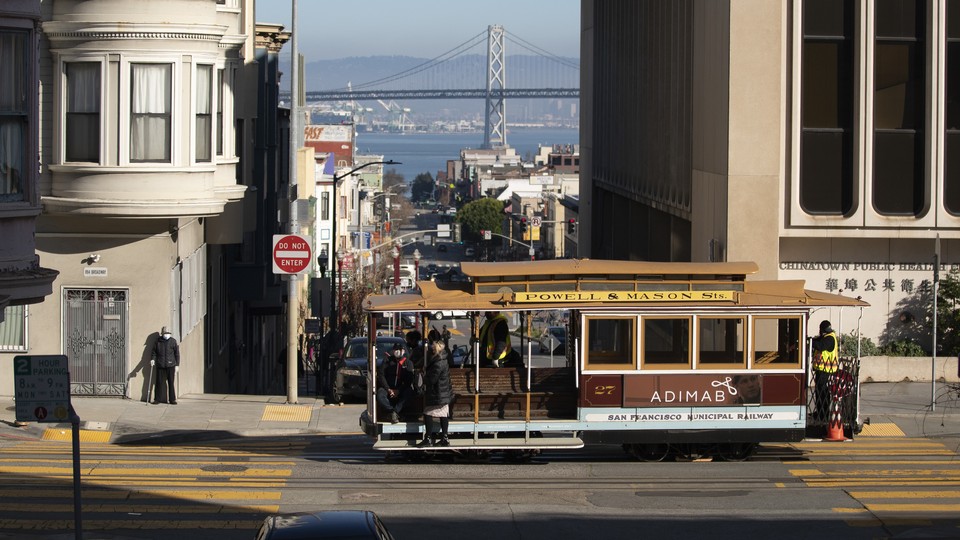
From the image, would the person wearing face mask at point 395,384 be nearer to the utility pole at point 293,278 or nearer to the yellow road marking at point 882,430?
the yellow road marking at point 882,430

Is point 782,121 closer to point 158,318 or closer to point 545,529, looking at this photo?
point 158,318

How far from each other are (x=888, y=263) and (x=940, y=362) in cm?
277

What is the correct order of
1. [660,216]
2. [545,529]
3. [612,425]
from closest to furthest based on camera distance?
[545,529] < [612,425] < [660,216]

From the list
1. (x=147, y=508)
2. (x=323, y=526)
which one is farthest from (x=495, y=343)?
(x=323, y=526)

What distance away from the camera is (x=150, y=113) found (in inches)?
972

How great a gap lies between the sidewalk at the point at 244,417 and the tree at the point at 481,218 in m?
126

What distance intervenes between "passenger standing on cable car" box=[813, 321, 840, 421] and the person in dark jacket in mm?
5129

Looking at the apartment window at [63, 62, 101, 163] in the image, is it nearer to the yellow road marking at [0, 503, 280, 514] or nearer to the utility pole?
the utility pole

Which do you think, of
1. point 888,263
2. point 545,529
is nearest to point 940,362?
point 888,263

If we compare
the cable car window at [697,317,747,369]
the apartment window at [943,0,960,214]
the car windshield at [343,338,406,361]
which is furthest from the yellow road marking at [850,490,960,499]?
the car windshield at [343,338,406,361]

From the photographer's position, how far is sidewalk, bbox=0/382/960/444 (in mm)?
21219

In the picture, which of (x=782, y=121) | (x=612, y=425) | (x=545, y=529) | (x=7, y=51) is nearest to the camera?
(x=7, y=51)

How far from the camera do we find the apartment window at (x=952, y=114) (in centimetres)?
2678

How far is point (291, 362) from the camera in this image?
25.5 meters
